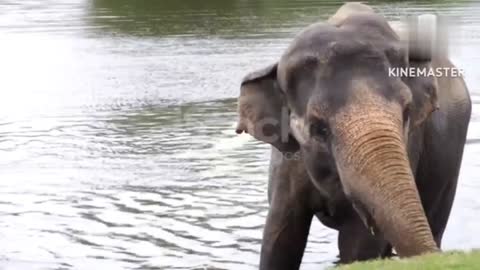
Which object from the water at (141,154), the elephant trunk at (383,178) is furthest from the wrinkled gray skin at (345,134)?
the water at (141,154)

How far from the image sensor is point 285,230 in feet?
23.0

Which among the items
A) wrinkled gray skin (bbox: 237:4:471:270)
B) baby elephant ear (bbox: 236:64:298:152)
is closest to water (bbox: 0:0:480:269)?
wrinkled gray skin (bbox: 237:4:471:270)

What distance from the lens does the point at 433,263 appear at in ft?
17.4

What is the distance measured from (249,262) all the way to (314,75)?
10.1 feet

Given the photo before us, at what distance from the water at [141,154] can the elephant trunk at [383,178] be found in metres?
3.29

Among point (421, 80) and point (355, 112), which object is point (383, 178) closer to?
point (355, 112)

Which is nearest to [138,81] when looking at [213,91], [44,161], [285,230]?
[213,91]

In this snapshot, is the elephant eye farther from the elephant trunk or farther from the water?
the water

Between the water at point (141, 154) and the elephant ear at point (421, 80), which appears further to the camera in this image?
the water at point (141, 154)

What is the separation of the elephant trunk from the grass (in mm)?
49

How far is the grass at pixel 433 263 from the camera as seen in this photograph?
17.1 feet

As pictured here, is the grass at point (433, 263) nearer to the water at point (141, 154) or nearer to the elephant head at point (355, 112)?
the elephant head at point (355, 112)

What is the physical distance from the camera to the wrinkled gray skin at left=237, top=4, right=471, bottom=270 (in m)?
A: 5.32

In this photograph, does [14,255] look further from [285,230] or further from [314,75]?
[314,75]
